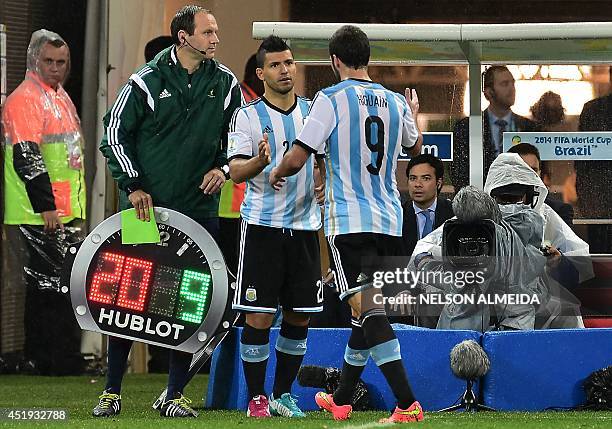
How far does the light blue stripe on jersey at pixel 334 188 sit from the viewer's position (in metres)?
7.01

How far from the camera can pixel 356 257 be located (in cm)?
696

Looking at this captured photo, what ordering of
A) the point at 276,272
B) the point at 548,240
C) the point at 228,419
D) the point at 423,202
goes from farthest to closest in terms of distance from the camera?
the point at 423,202
the point at 548,240
the point at 276,272
the point at 228,419

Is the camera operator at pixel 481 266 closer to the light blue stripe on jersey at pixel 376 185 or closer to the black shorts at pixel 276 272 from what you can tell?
the black shorts at pixel 276 272

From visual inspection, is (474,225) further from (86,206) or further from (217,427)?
(86,206)

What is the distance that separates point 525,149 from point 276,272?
2507 millimetres

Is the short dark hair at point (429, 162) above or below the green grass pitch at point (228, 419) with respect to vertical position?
above

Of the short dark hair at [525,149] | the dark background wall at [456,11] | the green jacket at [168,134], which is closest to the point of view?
the green jacket at [168,134]

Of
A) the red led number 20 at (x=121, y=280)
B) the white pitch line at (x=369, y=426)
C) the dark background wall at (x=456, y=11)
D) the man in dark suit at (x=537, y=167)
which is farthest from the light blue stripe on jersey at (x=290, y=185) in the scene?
the dark background wall at (x=456, y=11)

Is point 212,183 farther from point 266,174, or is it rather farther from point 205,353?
point 205,353

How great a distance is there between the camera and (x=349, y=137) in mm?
7016

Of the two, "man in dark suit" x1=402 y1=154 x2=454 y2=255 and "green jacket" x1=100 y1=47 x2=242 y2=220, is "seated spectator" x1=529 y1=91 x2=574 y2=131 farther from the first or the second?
"green jacket" x1=100 y1=47 x2=242 y2=220

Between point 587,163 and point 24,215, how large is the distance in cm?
401

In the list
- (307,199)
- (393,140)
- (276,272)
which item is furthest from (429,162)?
(393,140)

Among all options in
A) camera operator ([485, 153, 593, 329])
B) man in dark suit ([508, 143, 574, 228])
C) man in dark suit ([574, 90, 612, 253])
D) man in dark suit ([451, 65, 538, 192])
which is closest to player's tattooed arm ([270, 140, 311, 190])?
camera operator ([485, 153, 593, 329])
